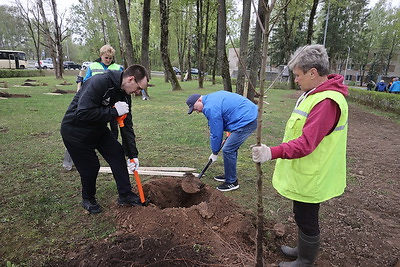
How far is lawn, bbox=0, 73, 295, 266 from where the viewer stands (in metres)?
2.58

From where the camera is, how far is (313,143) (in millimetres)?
1723

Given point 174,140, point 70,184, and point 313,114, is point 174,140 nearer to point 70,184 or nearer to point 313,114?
point 70,184

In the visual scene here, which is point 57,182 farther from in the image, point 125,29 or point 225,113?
point 125,29

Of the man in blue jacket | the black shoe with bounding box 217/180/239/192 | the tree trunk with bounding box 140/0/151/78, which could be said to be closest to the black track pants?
the man in blue jacket

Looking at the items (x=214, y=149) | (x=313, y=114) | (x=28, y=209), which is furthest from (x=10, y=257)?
(x=313, y=114)

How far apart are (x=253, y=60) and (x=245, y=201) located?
23.6ft

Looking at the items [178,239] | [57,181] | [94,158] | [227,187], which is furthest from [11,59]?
[178,239]

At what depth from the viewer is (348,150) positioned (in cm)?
627

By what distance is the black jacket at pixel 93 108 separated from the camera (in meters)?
2.56

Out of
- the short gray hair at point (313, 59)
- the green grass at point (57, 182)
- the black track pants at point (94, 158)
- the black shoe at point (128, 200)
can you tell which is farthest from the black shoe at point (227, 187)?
the short gray hair at point (313, 59)

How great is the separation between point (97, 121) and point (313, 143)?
6.58 ft

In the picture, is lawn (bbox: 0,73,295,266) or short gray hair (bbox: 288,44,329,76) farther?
lawn (bbox: 0,73,295,266)

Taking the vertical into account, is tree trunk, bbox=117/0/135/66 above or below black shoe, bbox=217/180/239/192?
above

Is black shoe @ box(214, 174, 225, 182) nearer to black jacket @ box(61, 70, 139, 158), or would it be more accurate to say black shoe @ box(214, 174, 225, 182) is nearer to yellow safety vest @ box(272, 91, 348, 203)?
black jacket @ box(61, 70, 139, 158)
